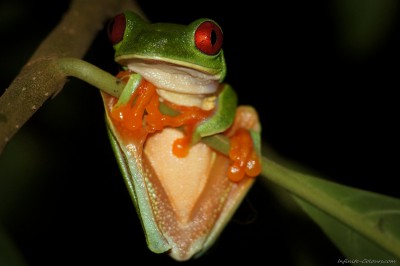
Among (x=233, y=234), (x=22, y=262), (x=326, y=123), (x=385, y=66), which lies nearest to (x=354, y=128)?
(x=326, y=123)

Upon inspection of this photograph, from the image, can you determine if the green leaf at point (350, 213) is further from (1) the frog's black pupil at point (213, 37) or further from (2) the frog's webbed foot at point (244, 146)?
(1) the frog's black pupil at point (213, 37)

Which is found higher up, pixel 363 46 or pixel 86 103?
pixel 363 46

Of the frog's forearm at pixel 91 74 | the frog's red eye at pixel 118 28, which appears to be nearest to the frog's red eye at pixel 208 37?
the frog's red eye at pixel 118 28

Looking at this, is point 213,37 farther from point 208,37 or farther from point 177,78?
point 177,78

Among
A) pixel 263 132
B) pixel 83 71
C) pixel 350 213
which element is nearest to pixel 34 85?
pixel 83 71

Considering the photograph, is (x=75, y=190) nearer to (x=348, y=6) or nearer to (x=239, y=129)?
(x=239, y=129)

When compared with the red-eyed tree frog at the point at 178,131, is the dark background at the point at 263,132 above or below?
below

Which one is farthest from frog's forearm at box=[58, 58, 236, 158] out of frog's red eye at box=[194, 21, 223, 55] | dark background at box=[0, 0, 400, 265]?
dark background at box=[0, 0, 400, 265]

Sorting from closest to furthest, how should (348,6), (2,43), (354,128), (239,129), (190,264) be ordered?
1. (239,129)
2. (348,6)
3. (2,43)
4. (190,264)
5. (354,128)
